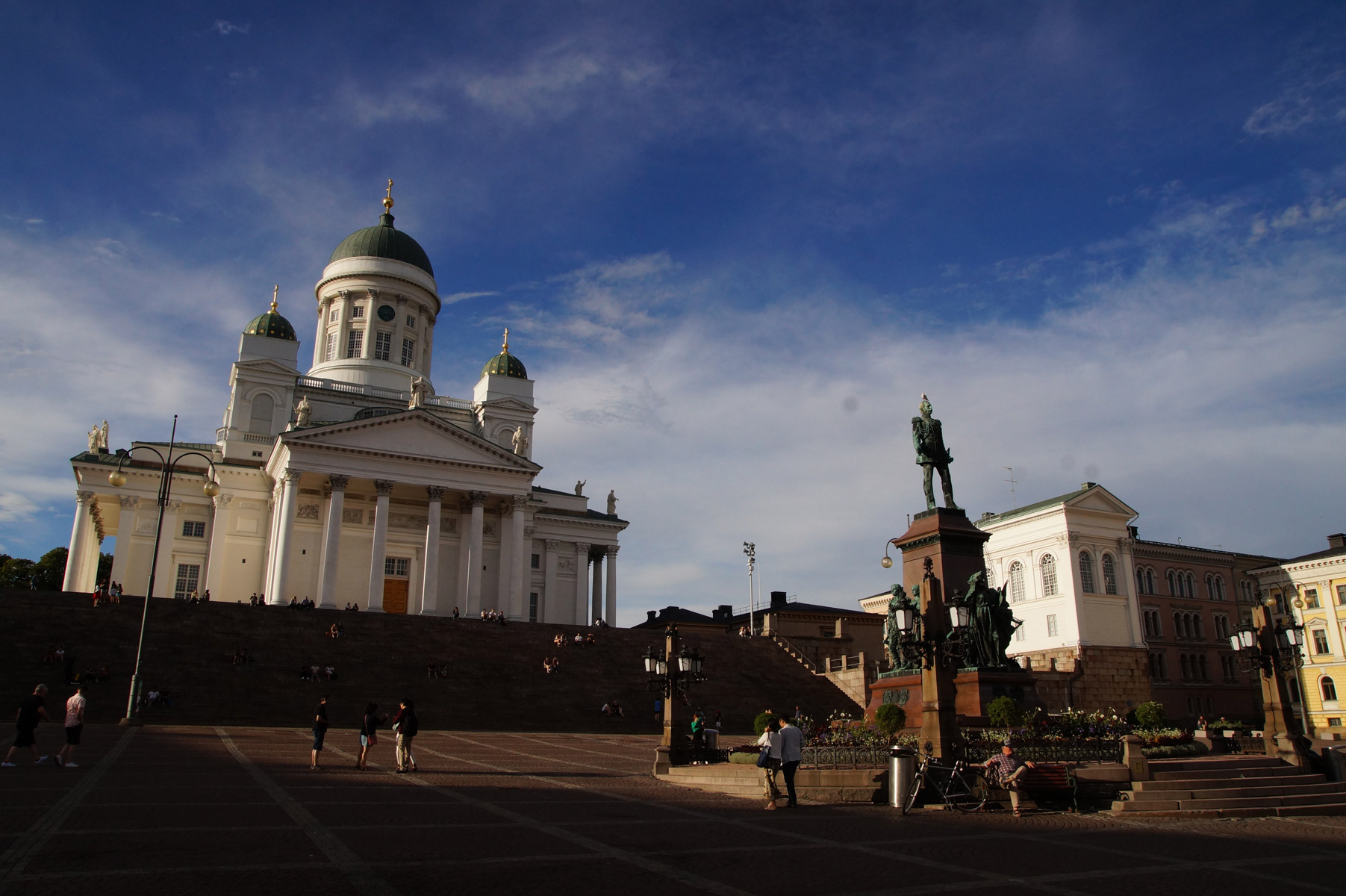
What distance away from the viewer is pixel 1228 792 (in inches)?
616

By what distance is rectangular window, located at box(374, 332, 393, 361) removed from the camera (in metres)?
70.9

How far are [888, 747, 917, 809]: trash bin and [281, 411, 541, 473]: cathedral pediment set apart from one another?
143ft

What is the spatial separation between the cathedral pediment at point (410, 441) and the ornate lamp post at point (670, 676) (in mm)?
35823

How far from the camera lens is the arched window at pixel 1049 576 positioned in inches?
2394

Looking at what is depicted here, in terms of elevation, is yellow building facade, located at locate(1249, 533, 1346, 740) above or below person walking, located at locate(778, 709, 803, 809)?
above

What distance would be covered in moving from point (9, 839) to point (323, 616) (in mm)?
35852

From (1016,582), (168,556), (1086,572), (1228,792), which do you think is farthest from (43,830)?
(1016,582)

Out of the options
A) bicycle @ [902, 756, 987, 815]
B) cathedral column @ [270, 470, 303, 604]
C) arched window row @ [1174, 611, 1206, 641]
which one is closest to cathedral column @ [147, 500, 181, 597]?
cathedral column @ [270, 470, 303, 604]

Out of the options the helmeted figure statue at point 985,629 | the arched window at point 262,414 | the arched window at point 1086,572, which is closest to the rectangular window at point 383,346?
the arched window at point 262,414

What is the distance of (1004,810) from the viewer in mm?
15180

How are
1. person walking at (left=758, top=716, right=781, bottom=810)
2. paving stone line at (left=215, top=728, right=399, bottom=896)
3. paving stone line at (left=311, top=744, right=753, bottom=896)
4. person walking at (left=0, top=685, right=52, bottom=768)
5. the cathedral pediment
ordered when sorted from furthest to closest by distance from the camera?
the cathedral pediment
person walking at (left=0, top=685, right=52, bottom=768)
person walking at (left=758, top=716, right=781, bottom=810)
paving stone line at (left=311, top=744, right=753, bottom=896)
paving stone line at (left=215, top=728, right=399, bottom=896)

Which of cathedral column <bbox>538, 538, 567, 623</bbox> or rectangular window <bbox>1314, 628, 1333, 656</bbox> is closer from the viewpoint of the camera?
rectangular window <bbox>1314, 628, 1333, 656</bbox>

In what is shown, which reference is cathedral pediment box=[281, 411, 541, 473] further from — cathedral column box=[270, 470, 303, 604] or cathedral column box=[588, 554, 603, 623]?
cathedral column box=[588, 554, 603, 623]

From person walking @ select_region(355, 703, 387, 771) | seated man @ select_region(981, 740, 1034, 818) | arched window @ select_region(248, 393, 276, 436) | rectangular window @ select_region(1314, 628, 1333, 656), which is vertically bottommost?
seated man @ select_region(981, 740, 1034, 818)
